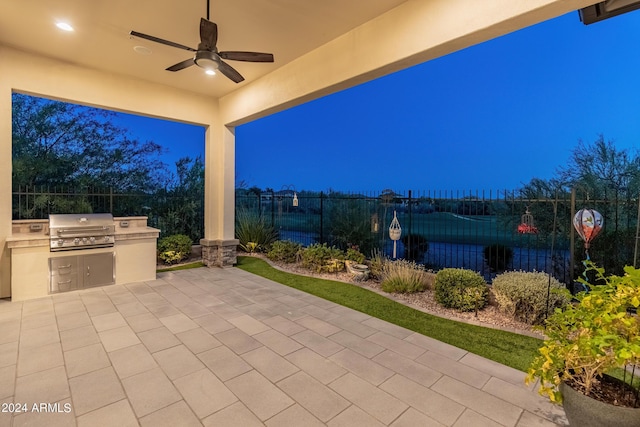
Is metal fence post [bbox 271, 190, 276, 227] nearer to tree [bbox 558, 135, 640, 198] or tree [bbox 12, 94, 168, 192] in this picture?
tree [bbox 12, 94, 168, 192]

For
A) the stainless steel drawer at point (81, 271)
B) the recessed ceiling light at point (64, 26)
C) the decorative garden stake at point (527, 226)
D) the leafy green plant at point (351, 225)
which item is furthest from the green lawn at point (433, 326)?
the recessed ceiling light at point (64, 26)

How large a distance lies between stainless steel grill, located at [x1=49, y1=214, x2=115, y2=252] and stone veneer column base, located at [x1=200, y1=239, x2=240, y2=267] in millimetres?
1813

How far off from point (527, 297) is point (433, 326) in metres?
1.18

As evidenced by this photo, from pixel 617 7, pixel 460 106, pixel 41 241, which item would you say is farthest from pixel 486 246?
pixel 460 106

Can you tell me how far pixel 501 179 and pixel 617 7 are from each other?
16779 millimetres

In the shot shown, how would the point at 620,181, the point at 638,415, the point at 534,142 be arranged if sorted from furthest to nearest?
the point at 534,142 → the point at 620,181 → the point at 638,415

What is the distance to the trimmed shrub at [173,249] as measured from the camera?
648 cm

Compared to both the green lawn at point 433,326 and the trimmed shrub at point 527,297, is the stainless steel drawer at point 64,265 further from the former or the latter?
the trimmed shrub at point 527,297

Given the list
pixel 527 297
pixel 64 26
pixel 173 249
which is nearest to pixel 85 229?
pixel 173 249

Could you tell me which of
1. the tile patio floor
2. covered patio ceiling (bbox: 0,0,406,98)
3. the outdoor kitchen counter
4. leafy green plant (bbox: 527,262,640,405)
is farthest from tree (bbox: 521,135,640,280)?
the outdoor kitchen counter

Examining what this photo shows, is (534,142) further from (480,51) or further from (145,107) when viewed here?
(145,107)

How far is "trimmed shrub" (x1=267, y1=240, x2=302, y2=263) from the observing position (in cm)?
686

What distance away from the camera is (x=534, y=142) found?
13.9m

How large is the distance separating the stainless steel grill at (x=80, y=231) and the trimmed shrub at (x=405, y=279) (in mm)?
4698
